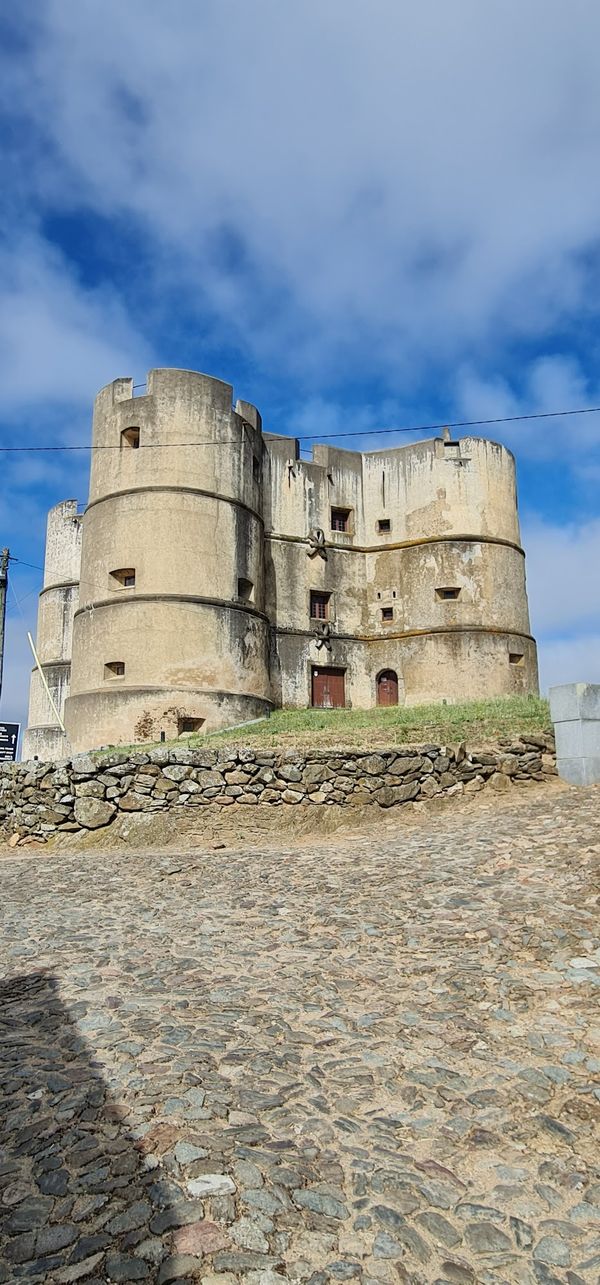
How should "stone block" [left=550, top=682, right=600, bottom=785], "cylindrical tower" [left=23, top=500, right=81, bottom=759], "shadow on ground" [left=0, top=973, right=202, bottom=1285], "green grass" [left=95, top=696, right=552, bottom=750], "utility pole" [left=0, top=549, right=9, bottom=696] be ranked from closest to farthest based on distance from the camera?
"shadow on ground" [left=0, top=973, right=202, bottom=1285] → "stone block" [left=550, top=682, right=600, bottom=785] → "green grass" [left=95, top=696, right=552, bottom=750] → "utility pole" [left=0, top=549, right=9, bottom=696] → "cylindrical tower" [left=23, top=500, right=81, bottom=759]

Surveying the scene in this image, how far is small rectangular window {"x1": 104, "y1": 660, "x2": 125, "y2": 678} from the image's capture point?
22219 millimetres

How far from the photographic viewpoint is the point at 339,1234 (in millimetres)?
3164

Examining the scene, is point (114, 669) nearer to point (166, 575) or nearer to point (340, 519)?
point (166, 575)

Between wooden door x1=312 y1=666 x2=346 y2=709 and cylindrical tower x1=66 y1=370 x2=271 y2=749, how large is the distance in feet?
11.4

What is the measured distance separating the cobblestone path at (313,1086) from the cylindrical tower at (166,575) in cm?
1343

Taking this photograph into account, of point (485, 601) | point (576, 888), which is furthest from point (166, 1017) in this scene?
point (485, 601)

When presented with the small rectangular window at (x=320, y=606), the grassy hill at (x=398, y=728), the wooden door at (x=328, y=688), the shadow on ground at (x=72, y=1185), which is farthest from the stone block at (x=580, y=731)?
the small rectangular window at (x=320, y=606)

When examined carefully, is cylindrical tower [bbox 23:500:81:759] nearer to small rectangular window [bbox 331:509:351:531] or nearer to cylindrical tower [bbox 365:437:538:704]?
small rectangular window [bbox 331:509:351:531]

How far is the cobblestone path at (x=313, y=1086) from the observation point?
3102mm

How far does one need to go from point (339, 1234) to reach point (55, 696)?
29.9m

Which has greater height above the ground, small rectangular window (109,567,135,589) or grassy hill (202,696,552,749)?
small rectangular window (109,567,135,589)

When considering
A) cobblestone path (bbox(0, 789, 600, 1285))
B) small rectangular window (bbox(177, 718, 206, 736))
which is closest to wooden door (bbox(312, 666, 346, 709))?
small rectangular window (bbox(177, 718, 206, 736))

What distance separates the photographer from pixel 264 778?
44.0 feet

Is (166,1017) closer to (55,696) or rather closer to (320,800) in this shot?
(320,800)
